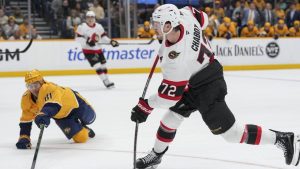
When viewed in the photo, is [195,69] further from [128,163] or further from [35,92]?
[35,92]

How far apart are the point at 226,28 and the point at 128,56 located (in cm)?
251

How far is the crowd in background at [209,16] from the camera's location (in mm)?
12750

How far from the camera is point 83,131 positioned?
5086mm

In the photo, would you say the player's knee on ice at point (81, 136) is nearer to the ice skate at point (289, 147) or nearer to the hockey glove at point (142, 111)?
the hockey glove at point (142, 111)

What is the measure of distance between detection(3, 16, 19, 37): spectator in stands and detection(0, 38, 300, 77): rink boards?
1.03 ft

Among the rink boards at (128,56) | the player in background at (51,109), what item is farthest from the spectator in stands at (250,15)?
the player in background at (51,109)

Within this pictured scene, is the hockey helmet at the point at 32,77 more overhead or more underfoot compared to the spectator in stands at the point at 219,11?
more overhead

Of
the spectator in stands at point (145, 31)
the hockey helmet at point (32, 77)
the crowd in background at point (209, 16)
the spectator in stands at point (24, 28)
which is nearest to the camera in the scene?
the hockey helmet at point (32, 77)

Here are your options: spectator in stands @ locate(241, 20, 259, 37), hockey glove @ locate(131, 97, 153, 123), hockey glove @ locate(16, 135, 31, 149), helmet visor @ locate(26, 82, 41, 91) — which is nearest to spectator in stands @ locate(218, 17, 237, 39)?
spectator in stands @ locate(241, 20, 259, 37)

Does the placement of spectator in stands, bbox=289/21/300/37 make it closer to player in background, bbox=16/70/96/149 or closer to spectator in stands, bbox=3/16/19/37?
spectator in stands, bbox=3/16/19/37

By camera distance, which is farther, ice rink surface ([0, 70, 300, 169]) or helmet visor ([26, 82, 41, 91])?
helmet visor ([26, 82, 41, 91])

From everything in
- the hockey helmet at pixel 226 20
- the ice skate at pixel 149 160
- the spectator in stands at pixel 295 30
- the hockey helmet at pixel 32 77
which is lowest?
the spectator in stands at pixel 295 30

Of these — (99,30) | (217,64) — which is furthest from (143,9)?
(217,64)

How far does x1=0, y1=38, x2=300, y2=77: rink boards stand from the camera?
12133 mm
